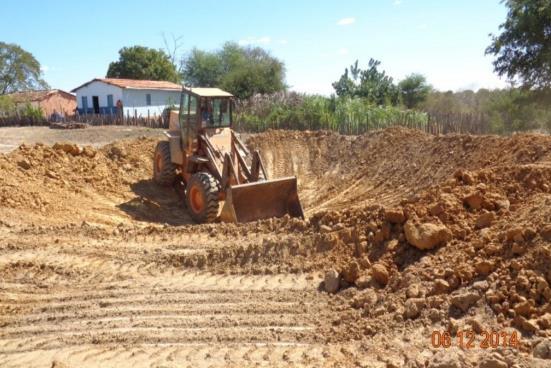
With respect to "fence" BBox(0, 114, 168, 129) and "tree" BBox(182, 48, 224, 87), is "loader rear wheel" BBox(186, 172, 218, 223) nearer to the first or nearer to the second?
"fence" BBox(0, 114, 168, 129)

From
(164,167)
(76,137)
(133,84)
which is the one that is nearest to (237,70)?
(133,84)

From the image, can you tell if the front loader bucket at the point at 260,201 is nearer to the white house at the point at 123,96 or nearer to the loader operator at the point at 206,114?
the loader operator at the point at 206,114

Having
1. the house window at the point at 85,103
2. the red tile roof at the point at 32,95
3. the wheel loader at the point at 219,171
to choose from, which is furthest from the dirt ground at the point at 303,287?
the red tile roof at the point at 32,95

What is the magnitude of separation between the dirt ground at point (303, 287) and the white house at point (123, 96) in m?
26.5

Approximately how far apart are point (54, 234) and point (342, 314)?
5.19 m

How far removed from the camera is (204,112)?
10656mm

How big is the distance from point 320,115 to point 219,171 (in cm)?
1080

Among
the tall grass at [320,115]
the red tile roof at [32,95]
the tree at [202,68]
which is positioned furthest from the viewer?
the tree at [202,68]

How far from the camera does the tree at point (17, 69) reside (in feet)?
152

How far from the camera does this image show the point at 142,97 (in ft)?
117

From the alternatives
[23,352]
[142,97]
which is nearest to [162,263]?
[23,352]

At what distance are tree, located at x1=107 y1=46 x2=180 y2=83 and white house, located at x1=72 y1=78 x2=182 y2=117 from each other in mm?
9674
